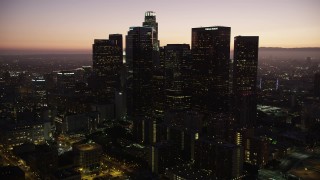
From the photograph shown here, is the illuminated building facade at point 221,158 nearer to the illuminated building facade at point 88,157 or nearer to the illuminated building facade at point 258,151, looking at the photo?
the illuminated building facade at point 258,151

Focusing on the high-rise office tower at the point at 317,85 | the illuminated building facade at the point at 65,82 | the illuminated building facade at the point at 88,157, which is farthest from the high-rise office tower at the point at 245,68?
the illuminated building facade at the point at 65,82

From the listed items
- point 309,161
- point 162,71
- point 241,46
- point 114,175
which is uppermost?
point 241,46

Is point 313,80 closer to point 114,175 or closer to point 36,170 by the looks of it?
point 114,175

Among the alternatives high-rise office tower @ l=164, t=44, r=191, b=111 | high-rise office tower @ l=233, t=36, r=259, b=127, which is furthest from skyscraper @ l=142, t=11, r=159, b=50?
Answer: high-rise office tower @ l=233, t=36, r=259, b=127

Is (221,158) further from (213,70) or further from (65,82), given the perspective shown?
(65,82)

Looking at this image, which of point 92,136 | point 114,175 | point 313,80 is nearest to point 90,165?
point 114,175
